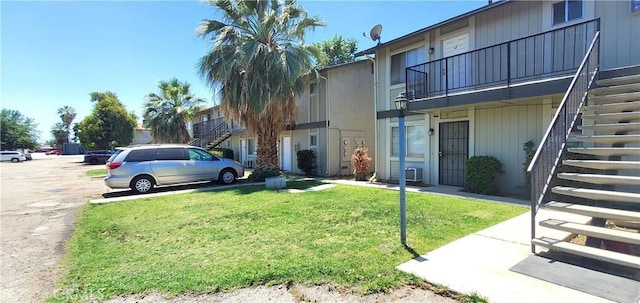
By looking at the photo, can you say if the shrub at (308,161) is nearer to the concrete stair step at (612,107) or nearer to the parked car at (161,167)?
the parked car at (161,167)

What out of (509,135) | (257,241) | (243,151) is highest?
(509,135)

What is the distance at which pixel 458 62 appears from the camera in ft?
32.7

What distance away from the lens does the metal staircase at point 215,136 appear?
23936 mm

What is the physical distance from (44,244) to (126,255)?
2.19 metres

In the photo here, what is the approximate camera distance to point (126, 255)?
4707 mm

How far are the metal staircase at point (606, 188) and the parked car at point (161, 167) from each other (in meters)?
11.1

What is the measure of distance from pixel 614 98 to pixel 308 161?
11783 mm

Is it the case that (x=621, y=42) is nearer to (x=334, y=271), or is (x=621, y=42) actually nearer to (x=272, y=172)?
(x=334, y=271)

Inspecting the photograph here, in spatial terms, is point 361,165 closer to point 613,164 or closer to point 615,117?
point 615,117

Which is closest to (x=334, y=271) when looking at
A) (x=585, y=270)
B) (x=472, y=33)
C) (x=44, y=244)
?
(x=585, y=270)

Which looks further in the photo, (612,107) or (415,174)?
(415,174)

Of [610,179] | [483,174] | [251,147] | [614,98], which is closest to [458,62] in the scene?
[483,174]

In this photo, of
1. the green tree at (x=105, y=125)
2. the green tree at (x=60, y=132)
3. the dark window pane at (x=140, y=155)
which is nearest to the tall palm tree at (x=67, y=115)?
the green tree at (x=60, y=132)

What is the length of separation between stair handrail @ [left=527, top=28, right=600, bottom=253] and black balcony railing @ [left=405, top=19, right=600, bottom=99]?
3.94ft
